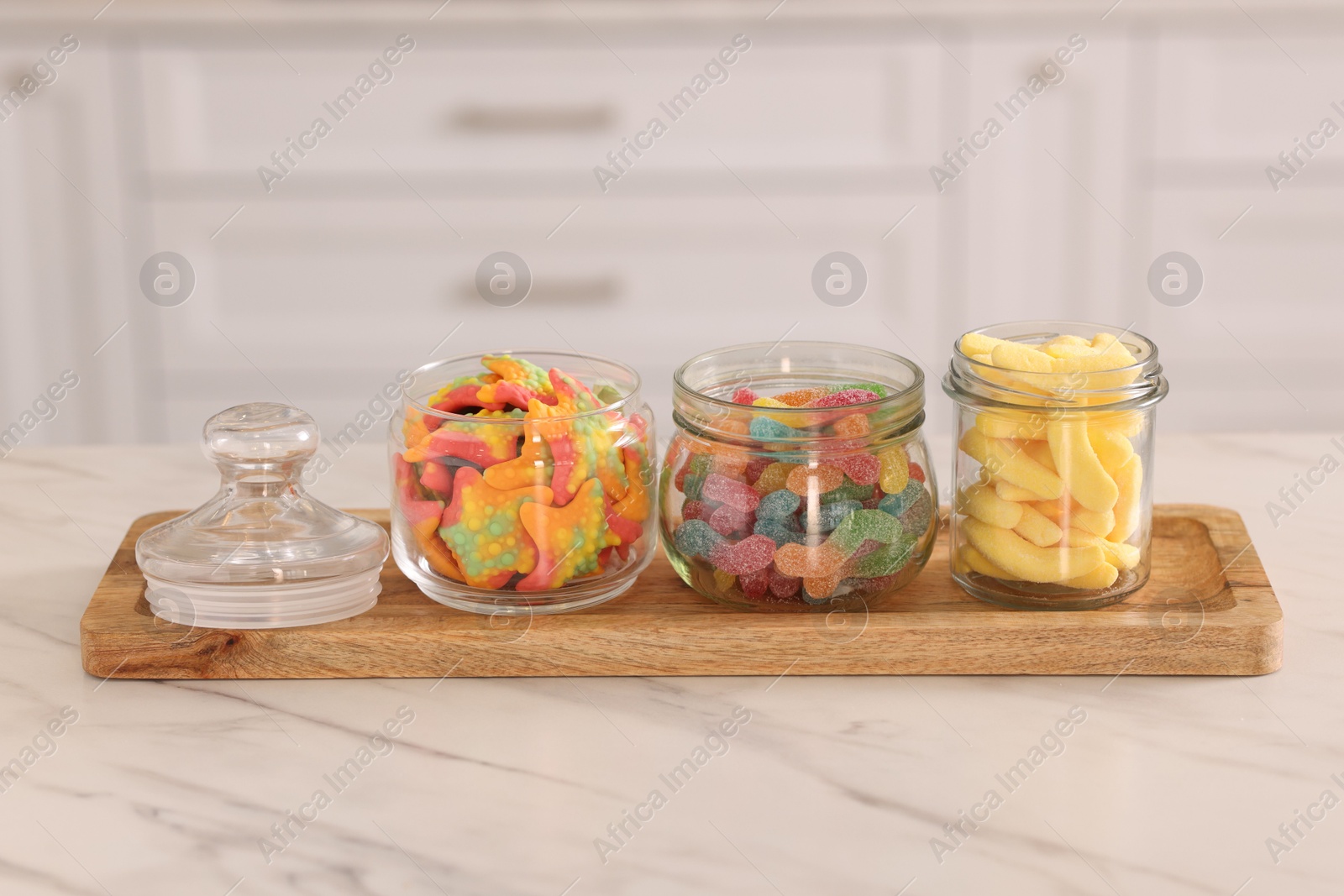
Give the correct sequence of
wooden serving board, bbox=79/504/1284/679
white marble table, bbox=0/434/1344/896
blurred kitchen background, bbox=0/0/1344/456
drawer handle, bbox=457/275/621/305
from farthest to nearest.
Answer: drawer handle, bbox=457/275/621/305 < blurred kitchen background, bbox=0/0/1344/456 < wooden serving board, bbox=79/504/1284/679 < white marble table, bbox=0/434/1344/896

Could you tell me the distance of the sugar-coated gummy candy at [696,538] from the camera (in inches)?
34.1

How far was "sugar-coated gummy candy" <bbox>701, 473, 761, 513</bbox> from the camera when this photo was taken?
33.6 inches

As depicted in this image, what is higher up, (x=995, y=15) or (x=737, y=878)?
(x=995, y=15)

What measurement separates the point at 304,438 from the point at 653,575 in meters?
0.26

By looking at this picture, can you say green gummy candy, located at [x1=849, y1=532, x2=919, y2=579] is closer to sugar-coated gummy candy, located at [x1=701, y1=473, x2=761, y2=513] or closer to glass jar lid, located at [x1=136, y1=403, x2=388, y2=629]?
sugar-coated gummy candy, located at [x1=701, y1=473, x2=761, y2=513]

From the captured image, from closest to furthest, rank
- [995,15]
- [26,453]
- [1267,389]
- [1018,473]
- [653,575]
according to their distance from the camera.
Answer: [1018,473]
[653,575]
[26,453]
[995,15]
[1267,389]

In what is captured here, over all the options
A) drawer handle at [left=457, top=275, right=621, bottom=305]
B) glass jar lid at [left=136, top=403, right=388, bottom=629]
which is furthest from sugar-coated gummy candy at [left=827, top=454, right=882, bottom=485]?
drawer handle at [left=457, top=275, right=621, bottom=305]

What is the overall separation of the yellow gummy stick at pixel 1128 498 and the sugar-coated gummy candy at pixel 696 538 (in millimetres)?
258

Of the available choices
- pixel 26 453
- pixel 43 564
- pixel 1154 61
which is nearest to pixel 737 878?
pixel 43 564

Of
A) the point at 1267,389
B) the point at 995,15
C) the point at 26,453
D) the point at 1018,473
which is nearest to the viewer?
the point at 1018,473

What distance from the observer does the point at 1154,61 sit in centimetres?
211

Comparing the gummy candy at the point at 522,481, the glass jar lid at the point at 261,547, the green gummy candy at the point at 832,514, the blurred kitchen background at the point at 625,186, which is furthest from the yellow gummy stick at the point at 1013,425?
the blurred kitchen background at the point at 625,186

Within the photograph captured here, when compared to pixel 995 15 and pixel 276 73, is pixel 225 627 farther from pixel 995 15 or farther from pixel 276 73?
pixel 995 15

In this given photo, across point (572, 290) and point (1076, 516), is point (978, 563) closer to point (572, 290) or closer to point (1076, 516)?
point (1076, 516)
